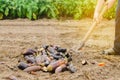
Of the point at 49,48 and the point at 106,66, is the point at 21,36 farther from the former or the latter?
the point at 106,66

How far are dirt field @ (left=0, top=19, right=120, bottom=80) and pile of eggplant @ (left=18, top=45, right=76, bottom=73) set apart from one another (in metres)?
0.09

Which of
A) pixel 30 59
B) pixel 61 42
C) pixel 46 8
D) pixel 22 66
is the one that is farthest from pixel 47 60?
pixel 46 8

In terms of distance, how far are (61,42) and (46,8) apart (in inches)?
127

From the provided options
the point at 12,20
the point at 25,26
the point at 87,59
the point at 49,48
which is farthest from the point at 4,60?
the point at 12,20

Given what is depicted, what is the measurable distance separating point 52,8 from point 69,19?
0.59 m

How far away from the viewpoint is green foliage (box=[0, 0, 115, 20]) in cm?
1021

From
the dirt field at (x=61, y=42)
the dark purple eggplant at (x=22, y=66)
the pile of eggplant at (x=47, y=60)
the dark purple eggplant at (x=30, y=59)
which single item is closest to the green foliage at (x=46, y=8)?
the dirt field at (x=61, y=42)

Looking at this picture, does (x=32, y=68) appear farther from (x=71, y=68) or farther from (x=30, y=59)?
(x=71, y=68)

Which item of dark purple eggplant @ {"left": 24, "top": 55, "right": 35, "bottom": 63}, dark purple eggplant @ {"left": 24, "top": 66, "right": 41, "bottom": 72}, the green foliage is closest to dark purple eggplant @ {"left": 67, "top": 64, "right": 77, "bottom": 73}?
dark purple eggplant @ {"left": 24, "top": 66, "right": 41, "bottom": 72}

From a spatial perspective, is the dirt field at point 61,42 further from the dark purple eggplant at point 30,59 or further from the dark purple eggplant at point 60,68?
the dark purple eggplant at point 30,59

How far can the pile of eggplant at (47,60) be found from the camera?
5.11 m

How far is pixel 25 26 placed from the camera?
9266 mm

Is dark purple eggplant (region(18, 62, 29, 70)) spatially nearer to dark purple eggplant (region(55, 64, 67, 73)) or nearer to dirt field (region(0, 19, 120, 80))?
dirt field (region(0, 19, 120, 80))

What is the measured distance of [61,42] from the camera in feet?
23.8
